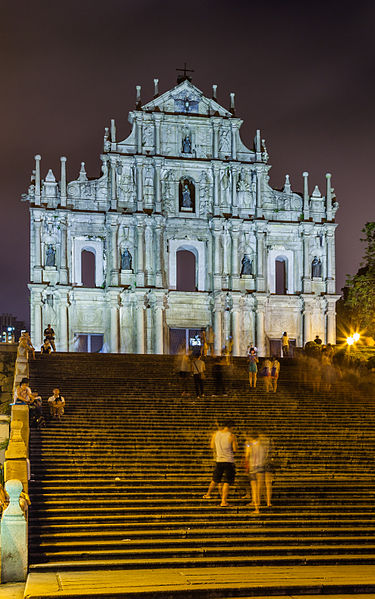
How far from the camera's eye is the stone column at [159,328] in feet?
156

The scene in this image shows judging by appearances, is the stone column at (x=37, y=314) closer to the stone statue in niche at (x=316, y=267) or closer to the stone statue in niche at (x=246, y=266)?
the stone statue in niche at (x=246, y=266)

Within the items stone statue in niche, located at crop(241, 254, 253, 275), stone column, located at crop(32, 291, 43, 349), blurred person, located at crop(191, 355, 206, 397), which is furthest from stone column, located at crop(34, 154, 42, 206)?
blurred person, located at crop(191, 355, 206, 397)

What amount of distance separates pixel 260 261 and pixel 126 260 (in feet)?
24.3

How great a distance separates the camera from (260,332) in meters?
49.5

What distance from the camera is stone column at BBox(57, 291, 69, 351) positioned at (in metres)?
47.1

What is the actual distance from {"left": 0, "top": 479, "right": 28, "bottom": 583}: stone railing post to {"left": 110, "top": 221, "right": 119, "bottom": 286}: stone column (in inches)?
1270

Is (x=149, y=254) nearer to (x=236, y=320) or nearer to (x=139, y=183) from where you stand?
(x=139, y=183)

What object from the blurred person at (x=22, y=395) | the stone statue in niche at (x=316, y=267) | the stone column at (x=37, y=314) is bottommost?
the blurred person at (x=22, y=395)

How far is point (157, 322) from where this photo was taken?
157ft

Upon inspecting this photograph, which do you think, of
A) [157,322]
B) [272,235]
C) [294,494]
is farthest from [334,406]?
[272,235]

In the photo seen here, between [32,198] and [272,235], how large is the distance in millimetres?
13361

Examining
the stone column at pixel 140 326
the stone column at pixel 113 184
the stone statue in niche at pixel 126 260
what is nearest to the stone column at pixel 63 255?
the stone column at pixel 113 184

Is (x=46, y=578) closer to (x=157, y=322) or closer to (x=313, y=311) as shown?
(x=157, y=322)

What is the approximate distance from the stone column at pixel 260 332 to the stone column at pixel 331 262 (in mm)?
4238
